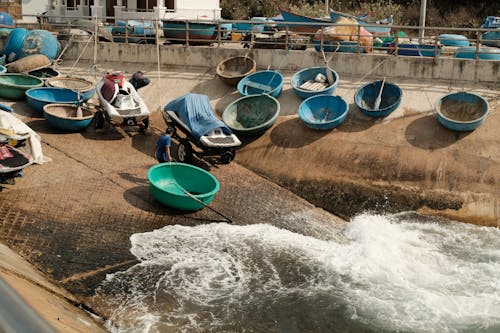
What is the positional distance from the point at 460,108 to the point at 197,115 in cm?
735

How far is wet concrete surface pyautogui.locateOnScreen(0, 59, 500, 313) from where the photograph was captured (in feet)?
35.9

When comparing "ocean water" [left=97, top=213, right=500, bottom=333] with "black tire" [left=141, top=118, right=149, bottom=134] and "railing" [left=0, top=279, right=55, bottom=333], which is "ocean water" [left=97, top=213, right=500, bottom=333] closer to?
"black tire" [left=141, top=118, right=149, bottom=134]

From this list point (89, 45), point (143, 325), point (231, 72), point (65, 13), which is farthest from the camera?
point (65, 13)

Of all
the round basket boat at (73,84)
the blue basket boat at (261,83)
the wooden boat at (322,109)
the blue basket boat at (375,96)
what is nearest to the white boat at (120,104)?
the round basket boat at (73,84)

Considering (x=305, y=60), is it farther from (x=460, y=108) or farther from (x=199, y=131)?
(x=199, y=131)

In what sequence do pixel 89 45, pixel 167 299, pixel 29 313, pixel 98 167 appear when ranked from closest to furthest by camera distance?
pixel 29 313 → pixel 167 299 → pixel 98 167 → pixel 89 45

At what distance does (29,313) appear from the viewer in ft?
6.25

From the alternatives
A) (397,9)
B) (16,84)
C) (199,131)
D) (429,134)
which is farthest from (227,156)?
(397,9)

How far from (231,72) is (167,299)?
1092 centimetres

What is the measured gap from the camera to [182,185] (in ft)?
43.0

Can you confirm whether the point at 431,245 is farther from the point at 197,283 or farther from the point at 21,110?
the point at 21,110

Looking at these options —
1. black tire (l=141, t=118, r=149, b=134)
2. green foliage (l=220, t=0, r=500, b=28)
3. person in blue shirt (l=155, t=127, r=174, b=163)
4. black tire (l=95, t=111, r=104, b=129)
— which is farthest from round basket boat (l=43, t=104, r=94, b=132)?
green foliage (l=220, t=0, r=500, b=28)

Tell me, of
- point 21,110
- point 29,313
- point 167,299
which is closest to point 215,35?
point 21,110

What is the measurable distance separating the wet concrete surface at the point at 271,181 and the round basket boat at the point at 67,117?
0.26 meters
